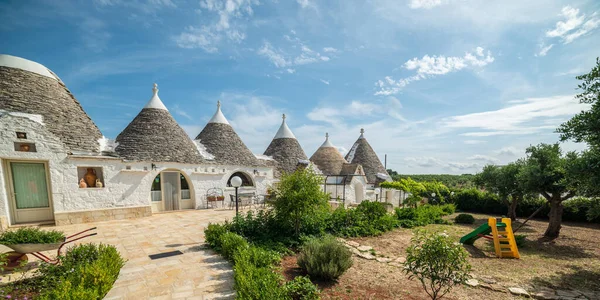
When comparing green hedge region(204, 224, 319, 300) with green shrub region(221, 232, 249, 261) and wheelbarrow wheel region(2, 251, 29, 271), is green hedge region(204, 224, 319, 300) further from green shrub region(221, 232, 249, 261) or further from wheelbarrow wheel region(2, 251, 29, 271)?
wheelbarrow wheel region(2, 251, 29, 271)

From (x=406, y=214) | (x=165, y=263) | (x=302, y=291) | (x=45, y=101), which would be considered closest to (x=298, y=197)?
(x=302, y=291)

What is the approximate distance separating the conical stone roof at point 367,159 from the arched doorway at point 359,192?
8.22ft

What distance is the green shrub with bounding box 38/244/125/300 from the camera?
332 cm

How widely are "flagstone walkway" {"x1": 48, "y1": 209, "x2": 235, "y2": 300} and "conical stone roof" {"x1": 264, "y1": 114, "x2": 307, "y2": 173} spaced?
9.78 meters

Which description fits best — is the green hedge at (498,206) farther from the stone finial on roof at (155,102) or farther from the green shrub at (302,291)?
the stone finial on roof at (155,102)

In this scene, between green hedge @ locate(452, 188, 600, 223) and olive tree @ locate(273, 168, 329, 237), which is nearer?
olive tree @ locate(273, 168, 329, 237)

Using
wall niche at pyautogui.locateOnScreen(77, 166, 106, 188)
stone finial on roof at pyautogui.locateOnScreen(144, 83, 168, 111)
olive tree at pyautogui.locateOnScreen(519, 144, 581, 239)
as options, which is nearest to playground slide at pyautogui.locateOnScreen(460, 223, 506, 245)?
olive tree at pyautogui.locateOnScreen(519, 144, 581, 239)

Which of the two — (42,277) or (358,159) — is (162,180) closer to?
(42,277)

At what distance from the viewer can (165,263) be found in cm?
568

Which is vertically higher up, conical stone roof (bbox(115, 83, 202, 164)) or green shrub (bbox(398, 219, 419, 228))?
conical stone roof (bbox(115, 83, 202, 164))

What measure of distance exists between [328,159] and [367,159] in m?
4.22

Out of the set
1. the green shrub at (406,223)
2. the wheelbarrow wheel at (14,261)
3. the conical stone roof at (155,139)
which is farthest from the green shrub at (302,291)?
the conical stone roof at (155,139)

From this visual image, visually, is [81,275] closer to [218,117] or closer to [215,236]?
[215,236]

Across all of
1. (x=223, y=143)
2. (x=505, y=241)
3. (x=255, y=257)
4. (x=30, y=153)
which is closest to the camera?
(x=255, y=257)
